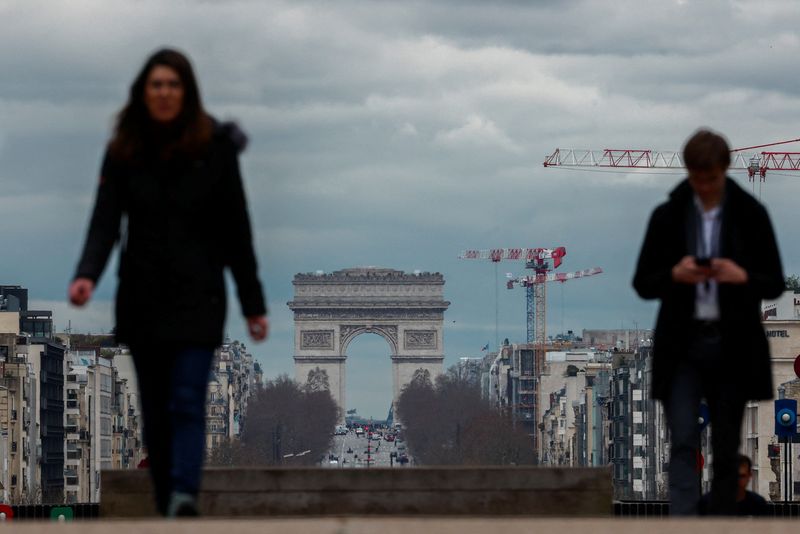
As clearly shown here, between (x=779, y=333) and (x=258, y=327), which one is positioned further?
(x=779, y=333)


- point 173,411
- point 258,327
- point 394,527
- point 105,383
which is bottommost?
point 394,527

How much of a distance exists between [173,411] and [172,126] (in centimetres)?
132

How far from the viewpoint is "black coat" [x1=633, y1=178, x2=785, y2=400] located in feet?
36.8

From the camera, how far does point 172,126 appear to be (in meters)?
10.6

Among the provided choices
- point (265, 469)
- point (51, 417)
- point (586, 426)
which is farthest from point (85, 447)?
point (265, 469)

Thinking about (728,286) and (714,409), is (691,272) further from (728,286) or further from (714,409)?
(714,409)

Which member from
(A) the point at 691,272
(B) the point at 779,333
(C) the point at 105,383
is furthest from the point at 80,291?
(C) the point at 105,383

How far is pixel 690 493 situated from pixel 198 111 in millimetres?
3070

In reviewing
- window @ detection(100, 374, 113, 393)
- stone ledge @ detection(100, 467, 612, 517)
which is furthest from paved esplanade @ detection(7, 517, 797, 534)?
window @ detection(100, 374, 113, 393)

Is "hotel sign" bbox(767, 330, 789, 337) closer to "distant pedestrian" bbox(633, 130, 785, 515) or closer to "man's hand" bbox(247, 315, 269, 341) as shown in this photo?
"distant pedestrian" bbox(633, 130, 785, 515)

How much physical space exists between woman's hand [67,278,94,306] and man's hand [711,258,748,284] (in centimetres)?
302

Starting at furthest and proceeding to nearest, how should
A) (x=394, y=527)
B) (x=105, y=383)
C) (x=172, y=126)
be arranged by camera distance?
(x=105, y=383), (x=172, y=126), (x=394, y=527)

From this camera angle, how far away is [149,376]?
10484 millimetres

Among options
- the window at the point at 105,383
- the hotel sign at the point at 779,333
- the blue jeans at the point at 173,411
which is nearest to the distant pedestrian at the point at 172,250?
the blue jeans at the point at 173,411
